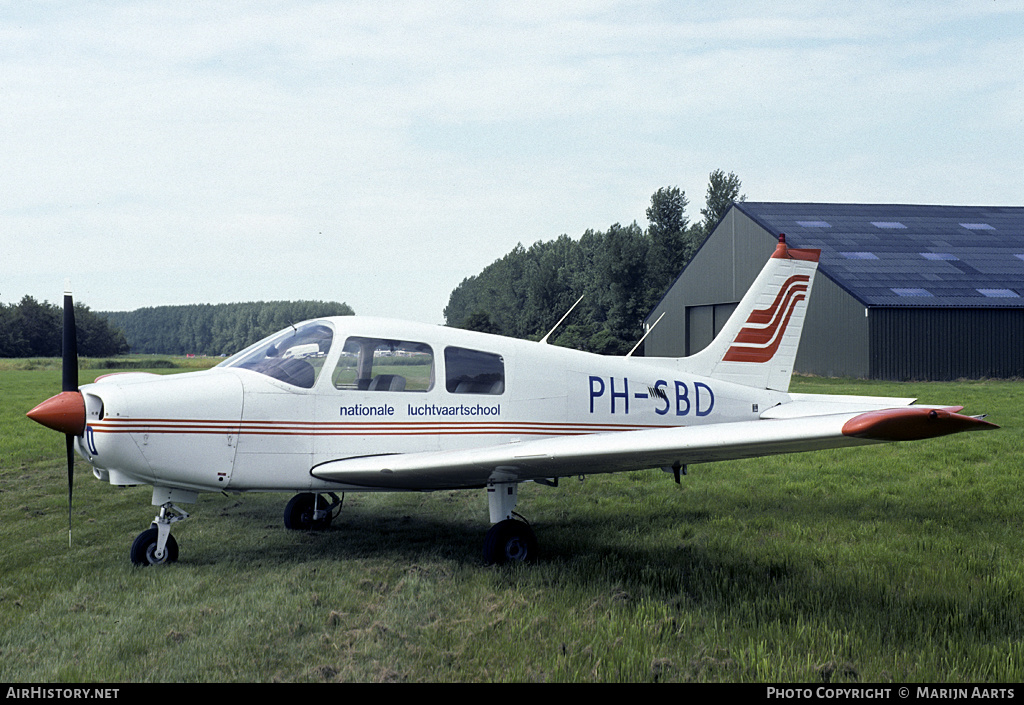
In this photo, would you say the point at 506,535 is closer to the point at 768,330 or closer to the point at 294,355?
the point at 294,355

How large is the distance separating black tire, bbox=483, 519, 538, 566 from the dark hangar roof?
992 inches

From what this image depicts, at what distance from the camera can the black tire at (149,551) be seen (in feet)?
19.6

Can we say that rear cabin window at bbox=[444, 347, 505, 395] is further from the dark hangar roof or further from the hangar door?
the hangar door

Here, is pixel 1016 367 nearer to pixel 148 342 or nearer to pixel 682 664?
pixel 682 664

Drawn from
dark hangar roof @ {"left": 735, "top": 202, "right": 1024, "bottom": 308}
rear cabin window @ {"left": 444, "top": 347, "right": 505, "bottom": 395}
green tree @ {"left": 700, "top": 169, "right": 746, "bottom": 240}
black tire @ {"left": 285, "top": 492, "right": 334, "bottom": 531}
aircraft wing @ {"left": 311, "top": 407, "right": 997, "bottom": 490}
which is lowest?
black tire @ {"left": 285, "top": 492, "right": 334, "bottom": 531}

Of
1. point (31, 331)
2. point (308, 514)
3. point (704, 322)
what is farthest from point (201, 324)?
point (308, 514)

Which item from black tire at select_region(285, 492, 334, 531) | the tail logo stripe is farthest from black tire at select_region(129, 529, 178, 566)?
the tail logo stripe

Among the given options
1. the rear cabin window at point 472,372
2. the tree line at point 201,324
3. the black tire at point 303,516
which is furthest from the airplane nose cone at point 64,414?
the tree line at point 201,324

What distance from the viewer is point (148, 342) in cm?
11594

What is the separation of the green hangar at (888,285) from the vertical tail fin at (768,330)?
21037 mm

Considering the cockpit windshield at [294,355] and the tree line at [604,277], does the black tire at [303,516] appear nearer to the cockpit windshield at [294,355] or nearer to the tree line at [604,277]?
the cockpit windshield at [294,355]

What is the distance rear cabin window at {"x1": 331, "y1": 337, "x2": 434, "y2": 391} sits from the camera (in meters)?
6.36

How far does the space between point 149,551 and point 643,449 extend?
4263 mm

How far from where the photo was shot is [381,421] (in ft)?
21.0
